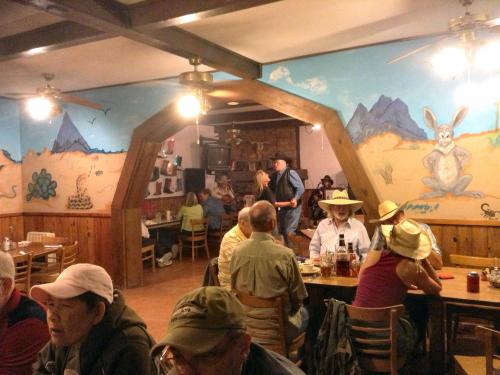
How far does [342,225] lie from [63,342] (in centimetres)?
287

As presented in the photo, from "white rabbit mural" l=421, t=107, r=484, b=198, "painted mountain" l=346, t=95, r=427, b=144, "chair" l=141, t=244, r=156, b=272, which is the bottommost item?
"chair" l=141, t=244, r=156, b=272

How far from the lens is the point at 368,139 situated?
4.70 metres

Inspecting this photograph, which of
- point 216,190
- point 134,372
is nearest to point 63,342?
point 134,372

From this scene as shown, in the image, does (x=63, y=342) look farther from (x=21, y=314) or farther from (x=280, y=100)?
(x=280, y=100)

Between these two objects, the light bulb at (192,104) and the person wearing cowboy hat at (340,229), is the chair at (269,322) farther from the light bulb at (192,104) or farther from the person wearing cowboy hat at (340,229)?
the light bulb at (192,104)

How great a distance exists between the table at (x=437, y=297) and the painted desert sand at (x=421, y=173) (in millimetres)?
994

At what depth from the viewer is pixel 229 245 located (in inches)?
142

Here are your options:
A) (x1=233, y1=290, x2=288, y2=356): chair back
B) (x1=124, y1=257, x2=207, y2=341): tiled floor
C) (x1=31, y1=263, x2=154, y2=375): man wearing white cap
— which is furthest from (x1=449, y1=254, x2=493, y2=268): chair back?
(x1=31, y1=263, x2=154, y2=375): man wearing white cap

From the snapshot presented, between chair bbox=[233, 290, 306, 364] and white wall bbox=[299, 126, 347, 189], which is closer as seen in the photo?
chair bbox=[233, 290, 306, 364]

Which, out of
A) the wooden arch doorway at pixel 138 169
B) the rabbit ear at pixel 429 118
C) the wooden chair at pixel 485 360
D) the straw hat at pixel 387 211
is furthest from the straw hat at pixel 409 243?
the wooden arch doorway at pixel 138 169

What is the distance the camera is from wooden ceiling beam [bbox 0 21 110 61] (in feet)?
12.3

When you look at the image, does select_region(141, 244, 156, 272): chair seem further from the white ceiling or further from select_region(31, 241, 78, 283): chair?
the white ceiling

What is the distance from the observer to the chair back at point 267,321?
2914 mm

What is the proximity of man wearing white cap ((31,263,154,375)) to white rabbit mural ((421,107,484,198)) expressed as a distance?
354 cm
